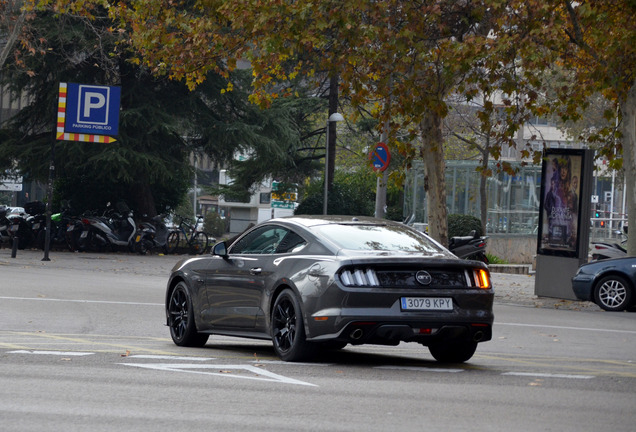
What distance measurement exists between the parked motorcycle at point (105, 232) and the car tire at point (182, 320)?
2249 centimetres

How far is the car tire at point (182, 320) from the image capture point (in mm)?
12633

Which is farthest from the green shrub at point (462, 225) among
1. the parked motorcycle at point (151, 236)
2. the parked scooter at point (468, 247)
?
the parked scooter at point (468, 247)

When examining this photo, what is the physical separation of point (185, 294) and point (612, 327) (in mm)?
7375

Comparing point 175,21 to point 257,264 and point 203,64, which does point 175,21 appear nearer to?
point 203,64

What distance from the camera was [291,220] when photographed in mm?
11836

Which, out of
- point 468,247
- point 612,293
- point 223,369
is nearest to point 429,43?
point 468,247

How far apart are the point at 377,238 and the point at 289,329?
3.74 ft

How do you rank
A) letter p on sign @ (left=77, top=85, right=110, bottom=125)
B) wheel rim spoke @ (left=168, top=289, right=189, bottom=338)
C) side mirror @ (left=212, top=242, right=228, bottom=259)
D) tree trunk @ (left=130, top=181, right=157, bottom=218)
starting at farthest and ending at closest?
1. tree trunk @ (left=130, top=181, right=157, bottom=218)
2. letter p on sign @ (left=77, top=85, right=110, bottom=125)
3. wheel rim spoke @ (left=168, top=289, right=189, bottom=338)
4. side mirror @ (left=212, top=242, right=228, bottom=259)

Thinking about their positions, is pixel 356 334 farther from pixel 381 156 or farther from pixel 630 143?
pixel 381 156

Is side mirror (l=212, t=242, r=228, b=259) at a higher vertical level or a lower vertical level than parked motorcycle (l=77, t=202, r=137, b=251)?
higher

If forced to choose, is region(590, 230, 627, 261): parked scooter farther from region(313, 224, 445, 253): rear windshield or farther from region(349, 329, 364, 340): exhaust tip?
region(349, 329, 364, 340): exhaust tip

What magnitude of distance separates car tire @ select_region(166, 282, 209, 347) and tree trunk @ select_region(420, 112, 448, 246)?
12.3 metres

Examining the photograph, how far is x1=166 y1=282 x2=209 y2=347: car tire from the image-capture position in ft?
41.4

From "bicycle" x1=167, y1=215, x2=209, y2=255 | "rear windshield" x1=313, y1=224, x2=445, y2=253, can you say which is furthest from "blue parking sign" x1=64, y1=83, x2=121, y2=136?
"rear windshield" x1=313, y1=224, x2=445, y2=253
